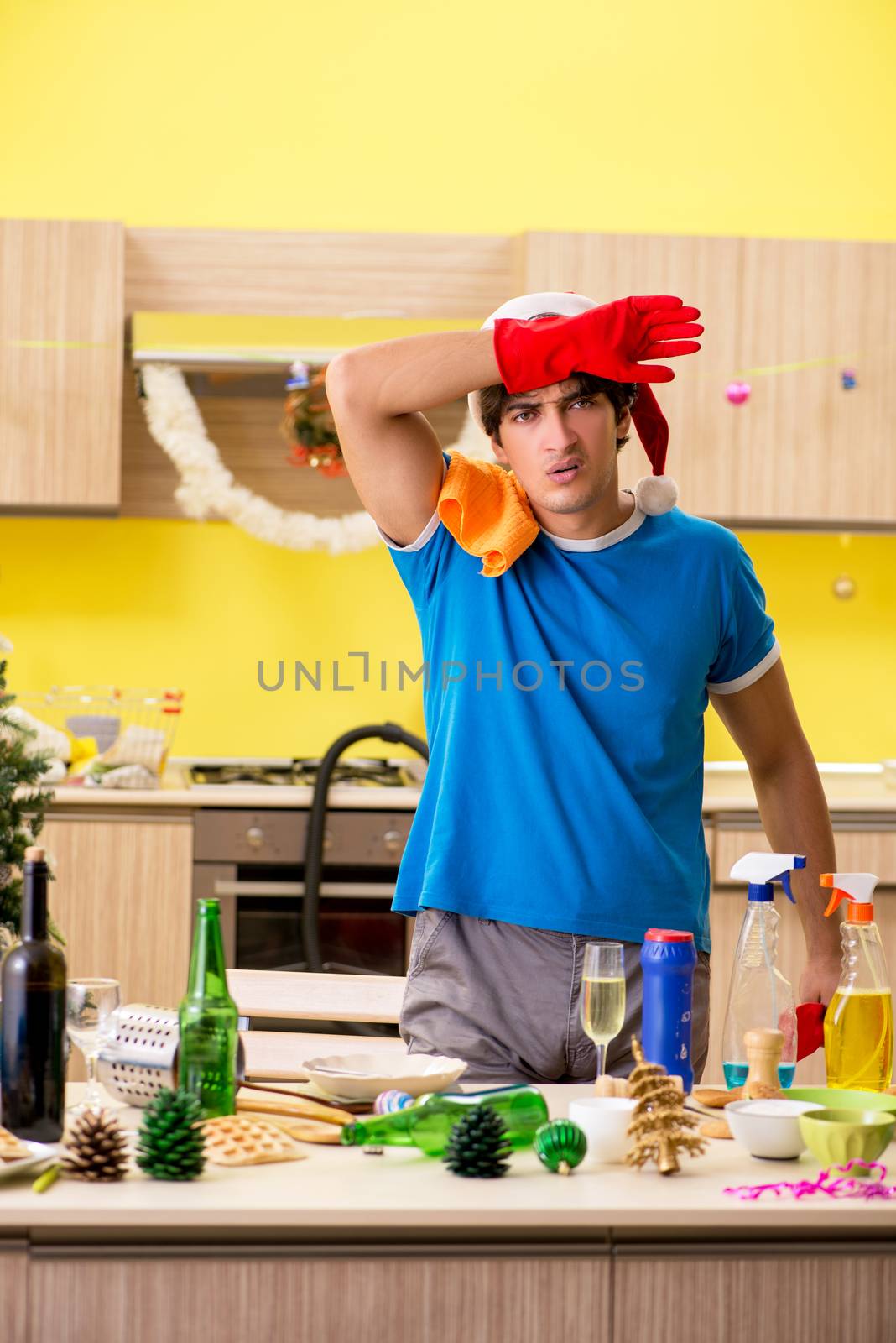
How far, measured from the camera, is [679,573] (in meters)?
1.87

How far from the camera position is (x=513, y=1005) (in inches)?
67.1

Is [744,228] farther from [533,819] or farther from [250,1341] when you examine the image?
[250,1341]

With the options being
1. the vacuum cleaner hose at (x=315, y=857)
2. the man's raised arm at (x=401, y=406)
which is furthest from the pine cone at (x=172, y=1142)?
the vacuum cleaner hose at (x=315, y=857)

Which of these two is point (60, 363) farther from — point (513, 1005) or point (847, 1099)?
point (847, 1099)

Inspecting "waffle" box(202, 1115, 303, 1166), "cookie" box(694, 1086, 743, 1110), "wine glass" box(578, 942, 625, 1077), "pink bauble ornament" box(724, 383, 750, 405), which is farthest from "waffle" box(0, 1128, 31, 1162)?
"pink bauble ornament" box(724, 383, 750, 405)

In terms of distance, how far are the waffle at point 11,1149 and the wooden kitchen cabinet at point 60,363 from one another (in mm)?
2684

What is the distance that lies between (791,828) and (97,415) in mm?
2366

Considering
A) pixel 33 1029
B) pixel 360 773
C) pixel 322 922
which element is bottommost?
pixel 322 922

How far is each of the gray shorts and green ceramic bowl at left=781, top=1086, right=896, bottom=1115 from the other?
0.86 feet

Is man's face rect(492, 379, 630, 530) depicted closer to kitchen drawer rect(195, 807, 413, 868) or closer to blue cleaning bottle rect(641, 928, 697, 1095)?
blue cleaning bottle rect(641, 928, 697, 1095)

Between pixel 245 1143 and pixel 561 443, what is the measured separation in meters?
0.92

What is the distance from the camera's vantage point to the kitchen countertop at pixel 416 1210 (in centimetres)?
114

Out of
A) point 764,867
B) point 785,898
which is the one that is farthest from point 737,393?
point 764,867

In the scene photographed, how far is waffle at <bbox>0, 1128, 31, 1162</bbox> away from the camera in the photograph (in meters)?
1.22
